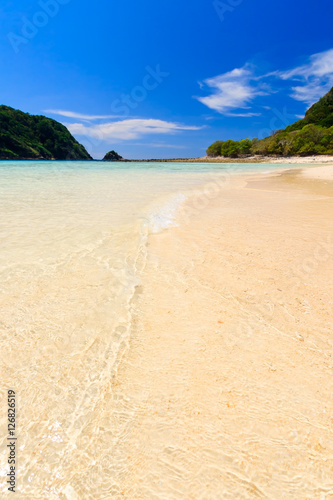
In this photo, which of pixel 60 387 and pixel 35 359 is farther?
pixel 35 359

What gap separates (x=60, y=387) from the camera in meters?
1.60

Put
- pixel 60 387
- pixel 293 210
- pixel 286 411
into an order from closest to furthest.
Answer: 1. pixel 286 411
2. pixel 60 387
3. pixel 293 210

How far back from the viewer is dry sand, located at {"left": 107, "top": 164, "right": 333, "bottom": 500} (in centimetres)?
116

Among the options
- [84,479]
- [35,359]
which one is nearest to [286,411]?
[84,479]

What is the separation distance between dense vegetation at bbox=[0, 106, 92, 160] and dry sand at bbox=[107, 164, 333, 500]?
8767cm

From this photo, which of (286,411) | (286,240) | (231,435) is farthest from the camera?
(286,240)

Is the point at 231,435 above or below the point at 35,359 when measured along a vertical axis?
below

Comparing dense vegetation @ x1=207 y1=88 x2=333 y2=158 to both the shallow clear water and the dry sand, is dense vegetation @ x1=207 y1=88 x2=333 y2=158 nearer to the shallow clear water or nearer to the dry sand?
the dry sand

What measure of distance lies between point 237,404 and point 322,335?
1.05 m

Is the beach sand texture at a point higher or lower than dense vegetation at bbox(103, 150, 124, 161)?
lower

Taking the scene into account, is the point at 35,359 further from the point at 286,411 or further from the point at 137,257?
the point at 137,257

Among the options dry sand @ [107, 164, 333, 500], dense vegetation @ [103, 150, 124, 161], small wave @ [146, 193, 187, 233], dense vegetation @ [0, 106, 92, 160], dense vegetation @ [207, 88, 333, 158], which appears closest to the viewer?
dry sand @ [107, 164, 333, 500]

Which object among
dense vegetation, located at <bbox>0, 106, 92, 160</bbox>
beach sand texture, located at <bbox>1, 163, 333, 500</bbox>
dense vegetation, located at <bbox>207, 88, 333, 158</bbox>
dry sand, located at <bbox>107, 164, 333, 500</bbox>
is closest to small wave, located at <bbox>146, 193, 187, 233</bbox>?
dry sand, located at <bbox>107, 164, 333, 500</bbox>

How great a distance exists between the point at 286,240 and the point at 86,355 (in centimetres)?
368
